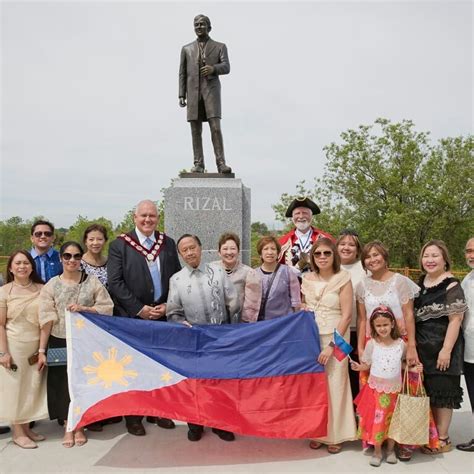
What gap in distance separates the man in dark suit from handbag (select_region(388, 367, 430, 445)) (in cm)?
185

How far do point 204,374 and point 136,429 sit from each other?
86 centimetres

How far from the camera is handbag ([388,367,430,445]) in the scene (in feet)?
10.7

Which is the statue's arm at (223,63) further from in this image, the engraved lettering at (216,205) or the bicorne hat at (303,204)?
the bicorne hat at (303,204)

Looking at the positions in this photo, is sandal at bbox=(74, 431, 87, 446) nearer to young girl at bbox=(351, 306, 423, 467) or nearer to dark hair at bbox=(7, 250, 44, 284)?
dark hair at bbox=(7, 250, 44, 284)

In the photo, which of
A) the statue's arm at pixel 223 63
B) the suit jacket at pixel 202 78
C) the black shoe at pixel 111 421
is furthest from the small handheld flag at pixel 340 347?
the statue's arm at pixel 223 63

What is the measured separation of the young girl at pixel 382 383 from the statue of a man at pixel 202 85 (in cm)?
305

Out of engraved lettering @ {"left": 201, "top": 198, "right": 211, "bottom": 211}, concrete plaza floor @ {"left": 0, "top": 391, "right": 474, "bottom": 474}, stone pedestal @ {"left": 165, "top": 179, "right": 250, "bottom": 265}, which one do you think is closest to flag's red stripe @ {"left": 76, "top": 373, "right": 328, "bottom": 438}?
concrete plaza floor @ {"left": 0, "top": 391, "right": 474, "bottom": 474}

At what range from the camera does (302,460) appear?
11.1 feet

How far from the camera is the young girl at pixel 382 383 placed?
334 centimetres

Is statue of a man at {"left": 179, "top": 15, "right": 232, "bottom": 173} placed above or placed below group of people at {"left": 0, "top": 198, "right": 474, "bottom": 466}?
above

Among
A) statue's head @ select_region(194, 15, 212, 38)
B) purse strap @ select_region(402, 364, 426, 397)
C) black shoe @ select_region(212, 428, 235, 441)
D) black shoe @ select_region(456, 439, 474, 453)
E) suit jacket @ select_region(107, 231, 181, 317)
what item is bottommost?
black shoe @ select_region(456, 439, 474, 453)

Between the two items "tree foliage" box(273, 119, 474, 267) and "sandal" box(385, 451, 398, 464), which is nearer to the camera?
"sandal" box(385, 451, 398, 464)

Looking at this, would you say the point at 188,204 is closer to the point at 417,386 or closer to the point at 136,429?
the point at 136,429

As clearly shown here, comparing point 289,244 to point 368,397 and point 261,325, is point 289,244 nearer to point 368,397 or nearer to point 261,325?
point 261,325
